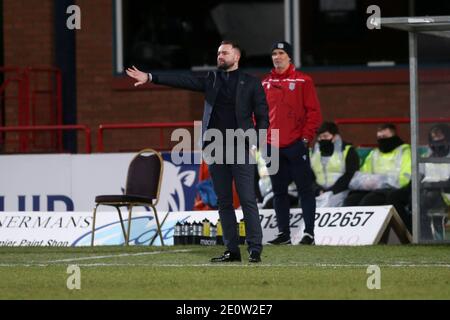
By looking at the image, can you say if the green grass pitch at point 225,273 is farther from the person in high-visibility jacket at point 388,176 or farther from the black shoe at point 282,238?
the person in high-visibility jacket at point 388,176

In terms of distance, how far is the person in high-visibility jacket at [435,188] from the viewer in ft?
53.8

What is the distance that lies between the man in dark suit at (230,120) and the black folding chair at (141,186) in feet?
11.2

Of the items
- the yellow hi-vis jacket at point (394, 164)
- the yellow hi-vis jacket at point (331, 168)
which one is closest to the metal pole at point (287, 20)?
the yellow hi-vis jacket at point (331, 168)

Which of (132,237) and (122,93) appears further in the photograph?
(122,93)

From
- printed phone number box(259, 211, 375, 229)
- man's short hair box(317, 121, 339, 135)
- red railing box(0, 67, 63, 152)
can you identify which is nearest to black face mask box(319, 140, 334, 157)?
man's short hair box(317, 121, 339, 135)

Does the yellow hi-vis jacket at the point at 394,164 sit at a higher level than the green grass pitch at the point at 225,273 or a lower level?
higher

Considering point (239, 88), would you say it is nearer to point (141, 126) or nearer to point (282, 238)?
point (282, 238)

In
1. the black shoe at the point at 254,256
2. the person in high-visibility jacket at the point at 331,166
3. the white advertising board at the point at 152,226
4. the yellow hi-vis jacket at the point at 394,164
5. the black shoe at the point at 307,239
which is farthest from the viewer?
the person in high-visibility jacket at the point at 331,166

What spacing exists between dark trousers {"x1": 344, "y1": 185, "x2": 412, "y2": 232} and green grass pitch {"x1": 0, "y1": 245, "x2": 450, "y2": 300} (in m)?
1.51

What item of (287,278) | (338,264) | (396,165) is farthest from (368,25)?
(287,278)

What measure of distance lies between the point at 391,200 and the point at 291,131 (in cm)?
202

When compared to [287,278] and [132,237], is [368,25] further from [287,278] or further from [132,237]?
[287,278]

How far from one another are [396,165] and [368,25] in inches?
140
